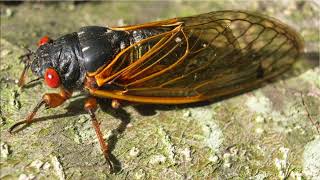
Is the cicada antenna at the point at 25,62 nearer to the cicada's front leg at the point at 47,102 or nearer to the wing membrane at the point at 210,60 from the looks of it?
the cicada's front leg at the point at 47,102

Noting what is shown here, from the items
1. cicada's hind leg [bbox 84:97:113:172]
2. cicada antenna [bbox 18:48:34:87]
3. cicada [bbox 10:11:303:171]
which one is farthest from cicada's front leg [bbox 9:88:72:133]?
cicada antenna [bbox 18:48:34:87]

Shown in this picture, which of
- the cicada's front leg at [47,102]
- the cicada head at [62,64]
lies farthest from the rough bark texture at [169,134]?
the cicada head at [62,64]

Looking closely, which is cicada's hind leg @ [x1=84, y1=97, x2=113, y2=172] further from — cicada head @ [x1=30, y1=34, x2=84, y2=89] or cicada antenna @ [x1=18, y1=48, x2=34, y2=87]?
cicada antenna @ [x1=18, y1=48, x2=34, y2=87]

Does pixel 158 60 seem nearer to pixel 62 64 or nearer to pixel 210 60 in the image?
pixel 210 60

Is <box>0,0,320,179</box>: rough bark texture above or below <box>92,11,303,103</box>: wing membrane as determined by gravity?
below

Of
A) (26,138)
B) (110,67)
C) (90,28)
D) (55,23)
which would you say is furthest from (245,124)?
(55,23)

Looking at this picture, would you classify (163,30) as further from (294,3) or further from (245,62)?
→ (294,3)

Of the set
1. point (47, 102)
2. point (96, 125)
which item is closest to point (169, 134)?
point (96, 125)
